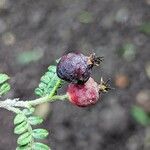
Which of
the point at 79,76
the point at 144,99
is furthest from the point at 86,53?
the point at 79,76

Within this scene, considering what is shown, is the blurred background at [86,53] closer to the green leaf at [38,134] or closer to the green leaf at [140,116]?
the green leaf at [140,116]

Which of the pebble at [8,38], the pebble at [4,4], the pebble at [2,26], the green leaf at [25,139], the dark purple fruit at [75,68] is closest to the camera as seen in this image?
the dark purple fruit at [75,68]

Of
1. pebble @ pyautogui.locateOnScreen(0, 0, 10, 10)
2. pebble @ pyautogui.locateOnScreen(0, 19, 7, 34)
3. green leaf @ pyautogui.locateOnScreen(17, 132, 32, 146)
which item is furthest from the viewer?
pebble @ pyautogui.locateOnScreen(0, 0, 10, 10)

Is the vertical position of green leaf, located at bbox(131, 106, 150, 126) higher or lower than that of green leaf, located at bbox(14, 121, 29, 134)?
higher

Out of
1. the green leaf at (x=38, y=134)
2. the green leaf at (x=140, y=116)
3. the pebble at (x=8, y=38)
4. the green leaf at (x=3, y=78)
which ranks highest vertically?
the pebble at (x=8, y=38)

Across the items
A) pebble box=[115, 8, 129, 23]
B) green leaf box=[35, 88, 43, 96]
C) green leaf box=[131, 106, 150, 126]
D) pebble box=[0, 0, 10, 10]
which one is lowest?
green leaf box=[35, 88, 43, 96]

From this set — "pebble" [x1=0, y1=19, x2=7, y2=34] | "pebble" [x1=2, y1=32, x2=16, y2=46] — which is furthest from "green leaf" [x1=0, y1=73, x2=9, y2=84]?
"pebble" [x1=0, y1=19, x2=7, y2=34]

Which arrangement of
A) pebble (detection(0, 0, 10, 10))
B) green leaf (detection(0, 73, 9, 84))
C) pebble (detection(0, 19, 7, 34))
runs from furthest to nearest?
pebble (detection(0, 0, 10, 10)), pebble (detection(0, 19, 7, 34)), green leaf (detection(0, 73, 9, 84))

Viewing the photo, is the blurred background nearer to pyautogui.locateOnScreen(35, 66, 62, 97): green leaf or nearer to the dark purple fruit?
pyautogui.locateOnScreen(35, 66, 62, 97): green leaf

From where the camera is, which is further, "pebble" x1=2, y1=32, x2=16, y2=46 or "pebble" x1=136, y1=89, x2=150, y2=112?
"pebble" x1=2, y1=32, x2=16, y2=46

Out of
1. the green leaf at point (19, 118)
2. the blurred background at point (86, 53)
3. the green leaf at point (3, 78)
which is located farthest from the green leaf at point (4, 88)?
the blurred background at point (86, 53)
